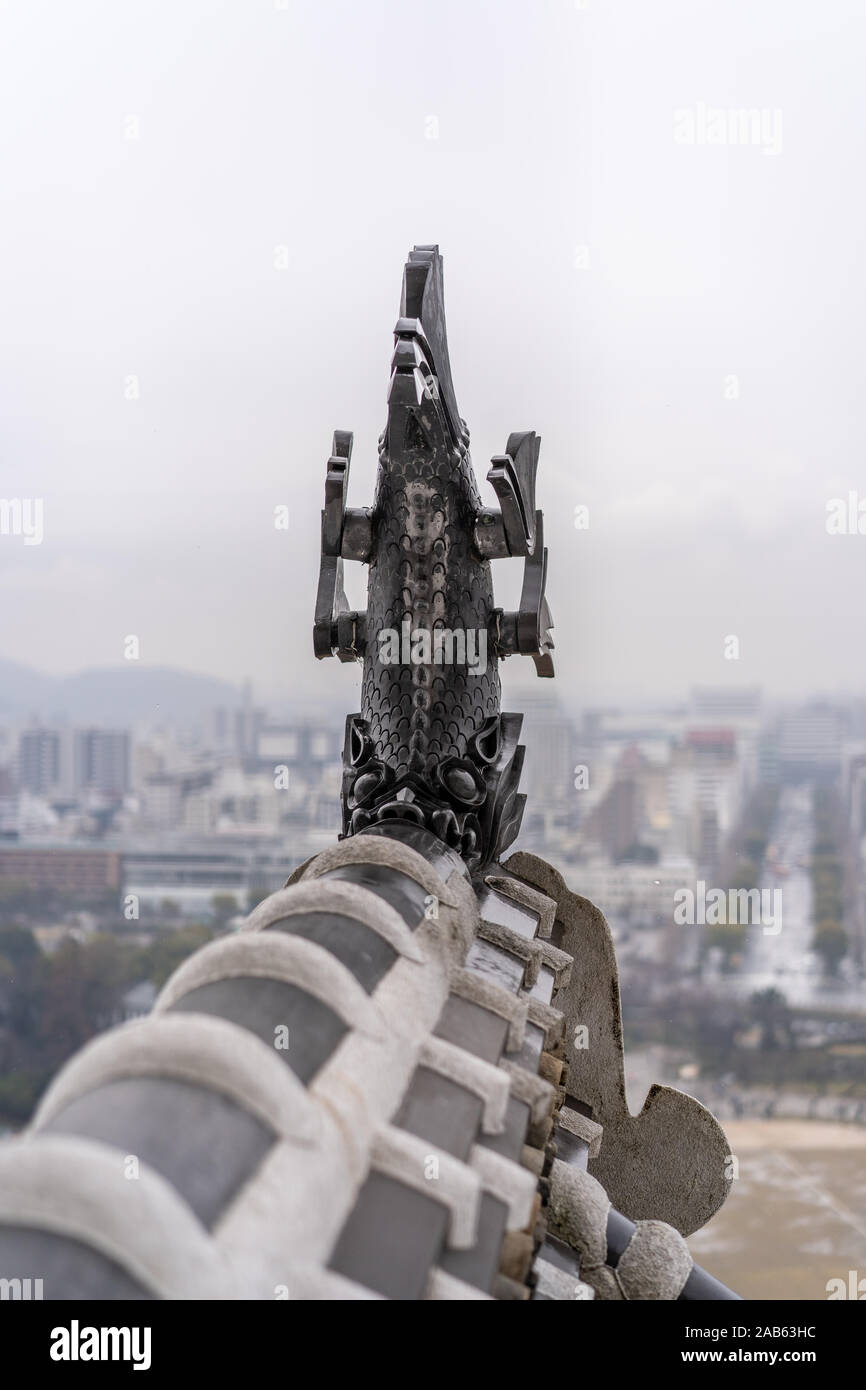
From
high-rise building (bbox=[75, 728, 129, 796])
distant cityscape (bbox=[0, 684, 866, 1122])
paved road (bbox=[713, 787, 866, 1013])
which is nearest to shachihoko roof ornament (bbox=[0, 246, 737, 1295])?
distant cityscape (bbox=[0, 684, 866, 1122])

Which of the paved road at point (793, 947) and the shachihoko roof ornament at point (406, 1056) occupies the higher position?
the shachihoko roof ornament at point (406, 1056)

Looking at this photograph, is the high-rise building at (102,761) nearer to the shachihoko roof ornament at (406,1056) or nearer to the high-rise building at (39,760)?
the high-rise building at (39,760)

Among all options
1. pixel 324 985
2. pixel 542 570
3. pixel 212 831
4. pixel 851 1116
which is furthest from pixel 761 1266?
pixel 324 985

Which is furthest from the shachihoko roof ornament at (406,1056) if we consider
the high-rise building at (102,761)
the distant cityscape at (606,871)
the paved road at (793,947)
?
the paved road at (793,947)

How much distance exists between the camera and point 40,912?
23.5 feet

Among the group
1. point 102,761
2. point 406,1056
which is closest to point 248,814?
point 102,761

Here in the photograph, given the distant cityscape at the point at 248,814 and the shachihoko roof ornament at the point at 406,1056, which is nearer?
the shachihoko roof ornament at the point at 406,1056

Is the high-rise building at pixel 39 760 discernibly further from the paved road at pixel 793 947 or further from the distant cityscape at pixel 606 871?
the paved road at pixel 793 947

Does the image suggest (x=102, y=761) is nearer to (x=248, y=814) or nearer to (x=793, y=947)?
(x=248, y=814)

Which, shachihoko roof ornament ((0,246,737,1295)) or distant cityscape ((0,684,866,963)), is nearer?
shachihoko roof ornament ((0,246,737,1295))

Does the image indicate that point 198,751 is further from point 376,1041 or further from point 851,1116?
point 376,1041

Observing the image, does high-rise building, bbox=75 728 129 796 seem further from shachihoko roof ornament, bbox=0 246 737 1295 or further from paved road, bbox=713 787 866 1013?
shachihoko roof ornament, bbox=0 246 737 1295

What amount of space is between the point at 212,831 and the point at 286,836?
967mm

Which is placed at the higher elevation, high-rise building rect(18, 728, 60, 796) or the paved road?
high-rise building rect(18, 728, 60, 796)
